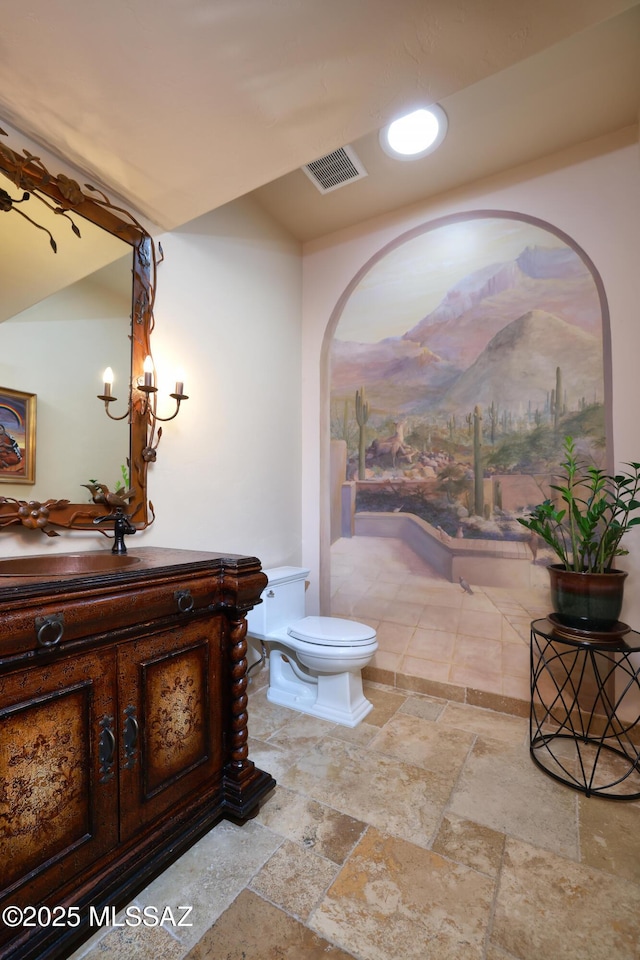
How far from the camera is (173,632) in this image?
1.30 m

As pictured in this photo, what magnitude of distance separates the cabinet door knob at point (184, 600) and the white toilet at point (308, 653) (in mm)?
927

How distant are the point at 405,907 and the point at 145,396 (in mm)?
1938

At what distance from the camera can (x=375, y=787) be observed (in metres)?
1.61

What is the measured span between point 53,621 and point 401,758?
5.10 ft

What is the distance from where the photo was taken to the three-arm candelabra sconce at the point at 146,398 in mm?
1671

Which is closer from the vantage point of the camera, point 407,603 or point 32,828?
point 32,828

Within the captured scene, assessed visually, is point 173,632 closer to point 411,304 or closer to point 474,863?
point 474,863

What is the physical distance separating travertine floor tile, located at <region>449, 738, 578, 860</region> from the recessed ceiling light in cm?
293

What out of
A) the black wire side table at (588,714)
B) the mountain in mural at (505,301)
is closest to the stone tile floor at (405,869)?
the black wire side table at (588,714)

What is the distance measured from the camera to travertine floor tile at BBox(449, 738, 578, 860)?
1403mm

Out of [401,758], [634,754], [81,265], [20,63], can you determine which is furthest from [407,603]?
[20,63]

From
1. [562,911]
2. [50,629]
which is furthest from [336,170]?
[562,911]

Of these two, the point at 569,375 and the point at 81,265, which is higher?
the point at 81,265

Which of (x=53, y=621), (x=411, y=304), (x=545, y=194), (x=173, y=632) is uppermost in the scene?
(x=545, y=194)
